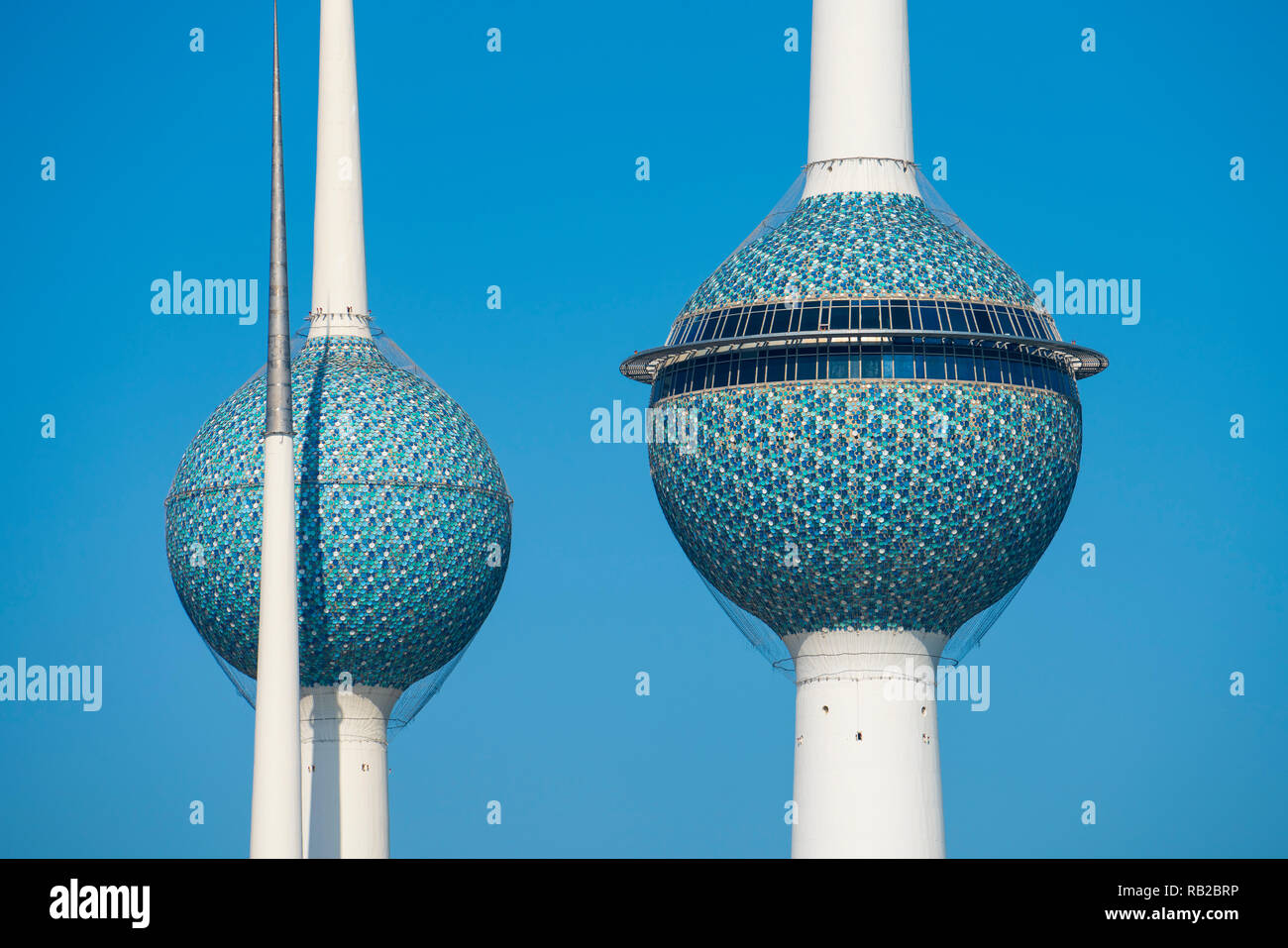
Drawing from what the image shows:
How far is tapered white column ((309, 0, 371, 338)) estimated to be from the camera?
86688 mm

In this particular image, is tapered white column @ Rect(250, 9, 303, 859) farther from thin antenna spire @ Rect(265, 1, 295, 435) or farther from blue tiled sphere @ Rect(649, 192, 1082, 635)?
blue tiled sphere @ Rect(649, 192, 1082, 635)

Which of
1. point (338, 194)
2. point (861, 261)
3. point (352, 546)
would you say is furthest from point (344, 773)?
point (861, 261)

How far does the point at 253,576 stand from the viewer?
8219cm

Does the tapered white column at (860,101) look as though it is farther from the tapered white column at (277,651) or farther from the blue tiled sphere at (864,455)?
the tapered white column at (277,651)

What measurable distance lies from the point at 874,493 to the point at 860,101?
11.2 meters

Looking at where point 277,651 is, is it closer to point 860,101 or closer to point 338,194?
point 338,194

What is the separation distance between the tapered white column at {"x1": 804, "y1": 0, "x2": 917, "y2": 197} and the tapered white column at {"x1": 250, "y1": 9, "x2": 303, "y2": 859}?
55.2 feet

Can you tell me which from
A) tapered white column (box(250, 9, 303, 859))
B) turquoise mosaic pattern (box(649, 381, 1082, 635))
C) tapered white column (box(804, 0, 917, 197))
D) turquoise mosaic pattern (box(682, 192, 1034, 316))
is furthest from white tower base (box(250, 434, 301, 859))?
tapered white column (box(804, 0, 917, 197))

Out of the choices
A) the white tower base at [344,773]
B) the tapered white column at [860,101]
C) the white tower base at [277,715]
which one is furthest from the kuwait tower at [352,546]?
the tapered white column at [860,101]
